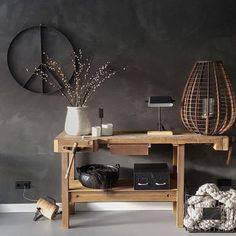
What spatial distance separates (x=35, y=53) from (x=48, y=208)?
145 cm

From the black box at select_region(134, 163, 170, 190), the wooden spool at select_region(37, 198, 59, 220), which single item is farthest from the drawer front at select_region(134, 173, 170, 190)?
the wooden spool at select_region(37, 198, 59, 220)

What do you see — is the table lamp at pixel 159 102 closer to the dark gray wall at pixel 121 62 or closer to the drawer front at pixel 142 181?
the dark gray wall at pixel 121 62

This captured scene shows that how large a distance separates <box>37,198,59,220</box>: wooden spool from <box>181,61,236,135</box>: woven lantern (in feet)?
4.65

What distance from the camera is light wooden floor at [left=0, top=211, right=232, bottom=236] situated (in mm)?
3271

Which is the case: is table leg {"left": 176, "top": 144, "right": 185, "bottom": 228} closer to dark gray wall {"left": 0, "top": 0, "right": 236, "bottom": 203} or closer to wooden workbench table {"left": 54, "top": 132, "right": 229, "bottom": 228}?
wooden workbench table {"left": 54, "top": 132, "right": 229, "bottom": 228}

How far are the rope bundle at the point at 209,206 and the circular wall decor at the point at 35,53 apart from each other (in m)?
1.66

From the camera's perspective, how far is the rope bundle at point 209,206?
3252mm

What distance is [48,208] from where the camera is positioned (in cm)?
352

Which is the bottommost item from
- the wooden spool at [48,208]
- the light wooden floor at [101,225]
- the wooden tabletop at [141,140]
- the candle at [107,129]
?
the light wooden floor at [101,225]

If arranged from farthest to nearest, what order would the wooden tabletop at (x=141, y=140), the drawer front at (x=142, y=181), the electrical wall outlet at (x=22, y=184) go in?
the electrical wall outlet at (x=22, y=184) → the drawer front at (x=142, y=181) → the wooden tabletop at (x=141, y=140)

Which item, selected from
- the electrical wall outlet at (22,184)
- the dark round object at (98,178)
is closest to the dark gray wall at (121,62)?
the electrical wall outlet at (22,184)

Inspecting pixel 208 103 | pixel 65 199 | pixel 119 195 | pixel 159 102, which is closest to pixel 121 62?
pixel 159 102

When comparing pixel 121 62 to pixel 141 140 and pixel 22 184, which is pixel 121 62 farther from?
pixel 22 184

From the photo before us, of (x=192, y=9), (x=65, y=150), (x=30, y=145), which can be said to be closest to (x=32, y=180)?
(x=30, y=145)
